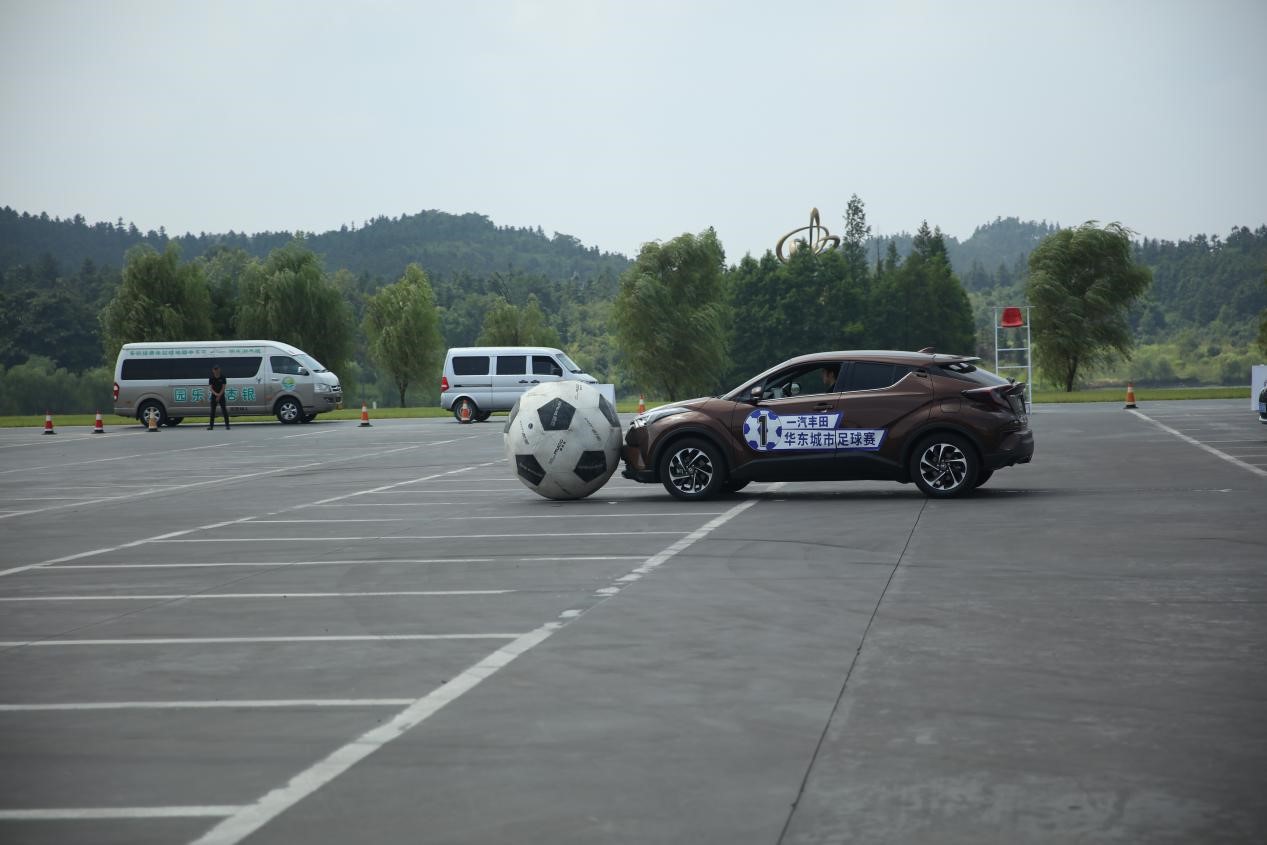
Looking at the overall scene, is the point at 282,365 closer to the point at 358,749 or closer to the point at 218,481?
the point at 218,481

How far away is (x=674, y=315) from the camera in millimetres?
98250

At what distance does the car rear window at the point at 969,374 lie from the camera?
54.9ft

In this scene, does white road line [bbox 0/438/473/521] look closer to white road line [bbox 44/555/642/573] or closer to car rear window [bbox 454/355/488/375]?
white road line [bbox 44/555/642/573]

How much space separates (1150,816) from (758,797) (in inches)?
52.1

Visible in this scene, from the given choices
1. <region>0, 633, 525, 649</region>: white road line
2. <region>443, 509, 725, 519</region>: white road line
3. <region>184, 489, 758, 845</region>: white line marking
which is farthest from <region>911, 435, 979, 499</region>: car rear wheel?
<region>0, 633, 525, 649</region>: white road line

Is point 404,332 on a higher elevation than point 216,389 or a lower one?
higher

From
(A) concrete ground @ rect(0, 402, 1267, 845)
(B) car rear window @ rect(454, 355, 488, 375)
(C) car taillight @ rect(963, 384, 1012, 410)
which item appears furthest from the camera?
(B) car rear window @ rect(454, 355, 488, 375)

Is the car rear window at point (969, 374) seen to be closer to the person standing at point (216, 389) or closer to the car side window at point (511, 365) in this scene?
the car side window at point (511, 365)

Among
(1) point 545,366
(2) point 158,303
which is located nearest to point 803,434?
(1) point 545,366

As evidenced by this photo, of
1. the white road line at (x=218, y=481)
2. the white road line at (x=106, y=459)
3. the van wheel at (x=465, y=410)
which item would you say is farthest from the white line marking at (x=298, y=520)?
the van wheel at (x=465, y=410)

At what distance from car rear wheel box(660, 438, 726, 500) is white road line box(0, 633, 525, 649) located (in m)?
8.49

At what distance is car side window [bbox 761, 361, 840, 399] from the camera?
17078 mm

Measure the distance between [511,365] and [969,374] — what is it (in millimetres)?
30563

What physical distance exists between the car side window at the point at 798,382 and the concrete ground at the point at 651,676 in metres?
1.56
